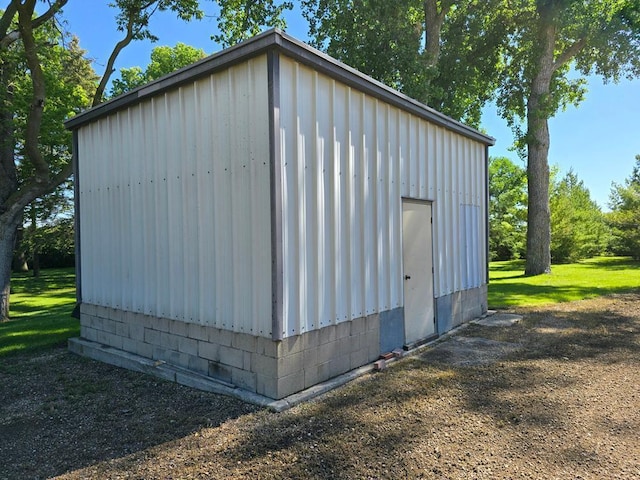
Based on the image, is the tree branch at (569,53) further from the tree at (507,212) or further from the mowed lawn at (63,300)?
the tree at (507,212)

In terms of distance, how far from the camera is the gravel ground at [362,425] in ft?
9.20

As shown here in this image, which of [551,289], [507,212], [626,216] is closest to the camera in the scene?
[551,289]

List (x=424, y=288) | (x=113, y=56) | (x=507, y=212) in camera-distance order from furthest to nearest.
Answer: (x=507, y=212), (x=113, y=56), (x=424, y=288)

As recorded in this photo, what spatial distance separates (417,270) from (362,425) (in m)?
2.88

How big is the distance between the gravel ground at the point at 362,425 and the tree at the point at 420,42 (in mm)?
9676

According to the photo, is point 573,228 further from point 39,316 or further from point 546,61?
point 39,316

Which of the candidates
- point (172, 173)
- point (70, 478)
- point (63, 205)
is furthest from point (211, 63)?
point (63, 205)

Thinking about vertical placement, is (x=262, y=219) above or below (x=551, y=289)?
above

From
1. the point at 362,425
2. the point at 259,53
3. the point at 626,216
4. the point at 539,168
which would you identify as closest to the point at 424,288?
the point at 362,425

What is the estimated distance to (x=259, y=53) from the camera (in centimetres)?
385

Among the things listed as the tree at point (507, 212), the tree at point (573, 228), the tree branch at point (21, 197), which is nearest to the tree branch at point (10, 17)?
the tree branch at point (21, 197)

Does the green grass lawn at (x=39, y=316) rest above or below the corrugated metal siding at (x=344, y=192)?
below

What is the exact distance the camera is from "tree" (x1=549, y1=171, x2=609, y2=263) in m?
22.5

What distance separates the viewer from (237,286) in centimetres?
414
